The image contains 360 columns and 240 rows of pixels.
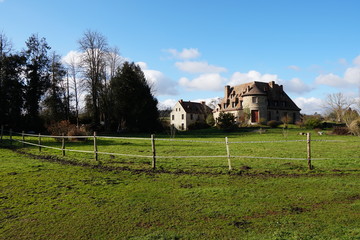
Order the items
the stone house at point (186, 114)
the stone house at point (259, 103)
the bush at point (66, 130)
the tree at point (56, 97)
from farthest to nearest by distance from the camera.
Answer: the stone house at point (186, 114)
the stone house at point (259, 103)
the tree at point (56, 97)
the bush at point (66, 130)

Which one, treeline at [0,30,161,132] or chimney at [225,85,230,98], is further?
chimney at [225,85,230,98]

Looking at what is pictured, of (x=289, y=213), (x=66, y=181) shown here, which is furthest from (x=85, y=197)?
(x=289, y=213)

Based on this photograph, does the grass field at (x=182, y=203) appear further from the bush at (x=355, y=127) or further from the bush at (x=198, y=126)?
the bush at (x=198, y=126)

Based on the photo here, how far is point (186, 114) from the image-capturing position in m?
64.4

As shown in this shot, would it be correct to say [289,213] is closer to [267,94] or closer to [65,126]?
[65,126]

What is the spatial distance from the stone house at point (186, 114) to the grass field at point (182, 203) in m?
54.2

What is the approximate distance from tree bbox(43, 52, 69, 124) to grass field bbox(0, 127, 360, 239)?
29.8m

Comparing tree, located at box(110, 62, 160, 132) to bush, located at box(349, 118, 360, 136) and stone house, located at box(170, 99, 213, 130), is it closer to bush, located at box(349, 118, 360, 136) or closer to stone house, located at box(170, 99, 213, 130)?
stone house, located at box(170, 99, 213, 130)

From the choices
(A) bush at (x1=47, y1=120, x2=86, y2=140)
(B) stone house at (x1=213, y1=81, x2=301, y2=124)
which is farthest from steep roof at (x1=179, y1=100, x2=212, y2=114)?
(A) bush at (x1=47, y1=120, x2=86, y2=140)

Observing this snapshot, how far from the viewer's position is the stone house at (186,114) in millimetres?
64812

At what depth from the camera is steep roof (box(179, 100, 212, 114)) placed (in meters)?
66.1

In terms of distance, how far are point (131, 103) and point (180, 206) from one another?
36.3 m

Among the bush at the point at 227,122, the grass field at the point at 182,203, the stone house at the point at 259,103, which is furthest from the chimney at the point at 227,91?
the grass field at the point at 182,203

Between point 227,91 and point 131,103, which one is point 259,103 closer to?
point 227,91
